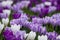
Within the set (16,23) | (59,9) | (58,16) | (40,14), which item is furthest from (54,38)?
(59,9)

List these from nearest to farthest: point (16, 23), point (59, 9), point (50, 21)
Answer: point (16, 23) < point (50, 21) < point (59, 9)

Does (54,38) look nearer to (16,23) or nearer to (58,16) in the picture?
(16,23)

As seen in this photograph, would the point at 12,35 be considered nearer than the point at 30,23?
Yes

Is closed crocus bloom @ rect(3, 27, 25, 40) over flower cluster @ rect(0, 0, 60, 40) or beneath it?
over

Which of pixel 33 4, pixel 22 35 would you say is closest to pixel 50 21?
pixel 22 35

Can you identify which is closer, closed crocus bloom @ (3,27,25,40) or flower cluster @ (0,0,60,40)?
closed crocus bloom @ (3,27,25,40)

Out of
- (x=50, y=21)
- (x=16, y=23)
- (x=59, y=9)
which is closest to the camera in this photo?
(x=16, y=23)

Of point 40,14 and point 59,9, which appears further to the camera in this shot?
point 59,9
